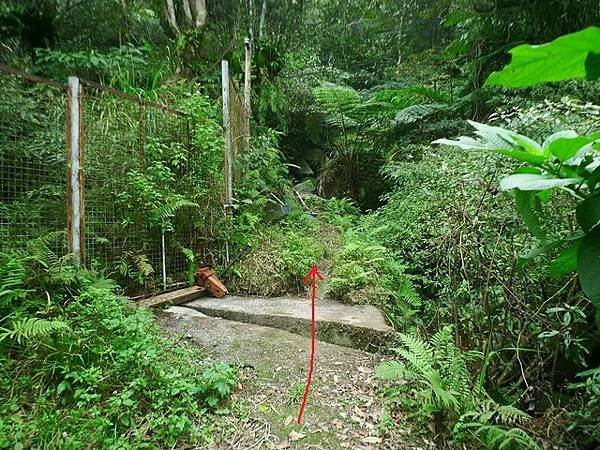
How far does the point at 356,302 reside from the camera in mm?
3178

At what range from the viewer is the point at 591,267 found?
26.9 inches

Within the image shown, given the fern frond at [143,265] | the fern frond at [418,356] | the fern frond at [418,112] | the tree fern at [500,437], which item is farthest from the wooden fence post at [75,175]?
the fern frond at [418,112]

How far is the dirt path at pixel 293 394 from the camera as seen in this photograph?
5.73ft

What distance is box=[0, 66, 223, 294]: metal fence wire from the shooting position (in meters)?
2.49

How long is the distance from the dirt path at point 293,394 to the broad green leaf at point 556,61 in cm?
174

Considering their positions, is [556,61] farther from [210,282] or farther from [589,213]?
[210,282]

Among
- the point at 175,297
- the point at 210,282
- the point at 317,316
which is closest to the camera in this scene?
the point at 317,316

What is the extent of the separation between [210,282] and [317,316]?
51.2 inches

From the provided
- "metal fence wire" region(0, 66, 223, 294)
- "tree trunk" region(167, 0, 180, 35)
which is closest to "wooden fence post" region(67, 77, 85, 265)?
"metal fence wire" region(0, 66, 223, 294)

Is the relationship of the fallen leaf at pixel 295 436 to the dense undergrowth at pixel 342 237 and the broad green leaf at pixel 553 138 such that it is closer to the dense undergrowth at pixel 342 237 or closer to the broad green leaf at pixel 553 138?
the dense undergrowth at pixel 342 237

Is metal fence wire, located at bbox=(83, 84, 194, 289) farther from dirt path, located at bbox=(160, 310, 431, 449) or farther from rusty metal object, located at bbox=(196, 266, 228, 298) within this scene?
dirt path, located at bbox=(160, 310, 431, 449)

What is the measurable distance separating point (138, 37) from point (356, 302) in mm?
6157

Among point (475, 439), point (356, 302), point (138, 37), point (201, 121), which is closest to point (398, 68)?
point (138, 37)

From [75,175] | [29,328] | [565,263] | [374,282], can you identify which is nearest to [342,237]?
[374,282]
